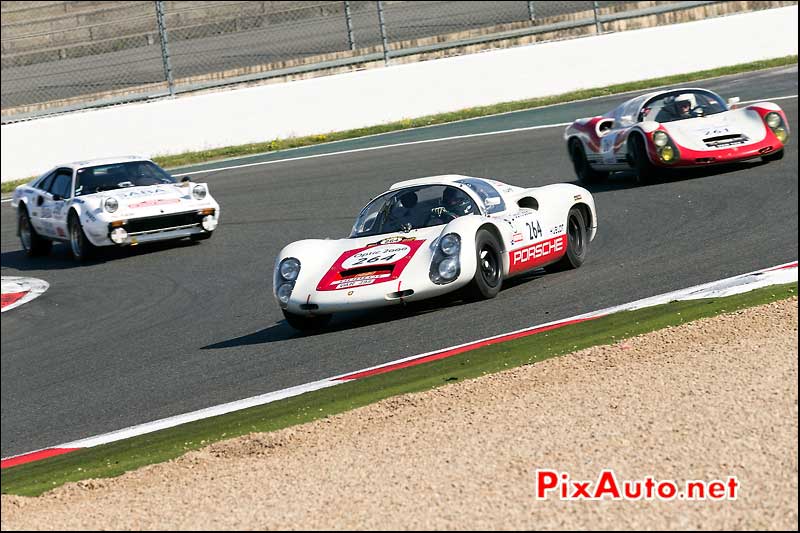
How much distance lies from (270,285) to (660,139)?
4883 millimetres

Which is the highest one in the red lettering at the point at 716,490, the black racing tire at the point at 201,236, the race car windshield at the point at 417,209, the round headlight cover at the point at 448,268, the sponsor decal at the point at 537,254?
the red lettering at the point at 716,490

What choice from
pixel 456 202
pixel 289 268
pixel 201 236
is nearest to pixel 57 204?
pixel 201 236

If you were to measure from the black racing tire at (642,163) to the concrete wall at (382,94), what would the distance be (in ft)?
19.3

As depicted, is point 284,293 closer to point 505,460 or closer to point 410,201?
point 410,201

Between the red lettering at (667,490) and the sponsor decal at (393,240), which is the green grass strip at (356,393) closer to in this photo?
the sponsor decal at (393,240)

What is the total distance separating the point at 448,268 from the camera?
8.73 m

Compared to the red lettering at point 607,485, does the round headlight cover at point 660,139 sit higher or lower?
lower

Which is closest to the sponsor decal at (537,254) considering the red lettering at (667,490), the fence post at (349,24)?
the red lettering at (667,490)

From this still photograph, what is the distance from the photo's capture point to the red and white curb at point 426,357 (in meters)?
6.31

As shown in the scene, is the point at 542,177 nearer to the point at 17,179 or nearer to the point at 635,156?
the point at 635,156

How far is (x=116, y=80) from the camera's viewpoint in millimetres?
19891

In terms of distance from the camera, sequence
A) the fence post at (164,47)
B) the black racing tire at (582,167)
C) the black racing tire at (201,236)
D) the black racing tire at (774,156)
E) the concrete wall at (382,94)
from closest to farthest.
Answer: the black racing tire at (201,236)
the black racing tire at (774,156)
the black racing tire at (582,167)
the concrete wall at (382,94)
the fence post at (164,47)

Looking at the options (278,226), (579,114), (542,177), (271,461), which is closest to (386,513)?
(271,461)

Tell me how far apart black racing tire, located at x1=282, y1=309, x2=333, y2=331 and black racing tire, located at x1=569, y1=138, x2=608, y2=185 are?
6.27 m
